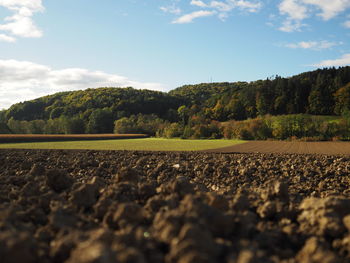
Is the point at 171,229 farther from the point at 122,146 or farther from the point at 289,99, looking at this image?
the point at 289,99

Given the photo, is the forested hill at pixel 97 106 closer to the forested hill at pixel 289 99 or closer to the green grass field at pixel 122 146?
the forested hill at pixel 289 99

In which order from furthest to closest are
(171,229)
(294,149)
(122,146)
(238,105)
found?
(238,105) → (122,146) → (294,149) → (171,229)

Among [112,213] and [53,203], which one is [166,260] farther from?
[53,203]

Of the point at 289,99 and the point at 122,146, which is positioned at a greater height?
the point at 289,99

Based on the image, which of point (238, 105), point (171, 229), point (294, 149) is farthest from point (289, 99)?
point (171, 229)

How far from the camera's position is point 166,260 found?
88.3 inches

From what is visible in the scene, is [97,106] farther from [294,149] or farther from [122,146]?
[294,149]

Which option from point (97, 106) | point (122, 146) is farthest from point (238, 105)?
point (122, 146)

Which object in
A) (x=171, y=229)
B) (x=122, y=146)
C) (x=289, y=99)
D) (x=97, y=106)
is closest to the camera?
(x=171, y=229)

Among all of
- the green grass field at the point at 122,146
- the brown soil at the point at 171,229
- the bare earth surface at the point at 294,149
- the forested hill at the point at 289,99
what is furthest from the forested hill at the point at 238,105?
the brown soil at the point at 171,229

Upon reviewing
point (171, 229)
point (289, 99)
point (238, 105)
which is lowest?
point (171, 229)

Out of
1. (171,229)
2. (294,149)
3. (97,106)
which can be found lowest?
(294,149)

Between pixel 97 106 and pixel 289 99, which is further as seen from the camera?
pixel 97 106

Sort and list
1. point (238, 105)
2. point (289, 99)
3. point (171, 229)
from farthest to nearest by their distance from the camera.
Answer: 1. point (238, 105)
2. point (289, 99)
3. point (171, 229)
